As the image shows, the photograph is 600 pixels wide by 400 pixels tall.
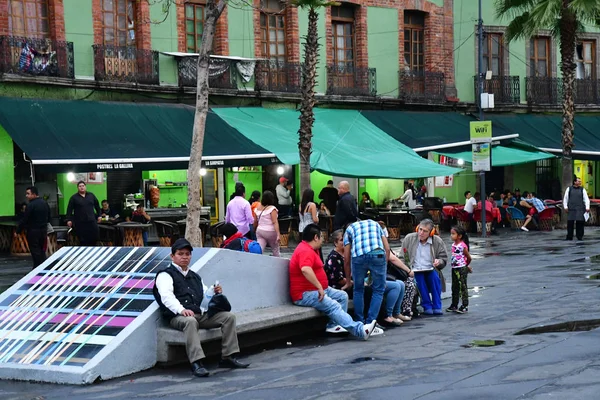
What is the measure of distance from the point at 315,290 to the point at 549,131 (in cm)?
2507

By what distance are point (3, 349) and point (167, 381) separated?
6.87 ft

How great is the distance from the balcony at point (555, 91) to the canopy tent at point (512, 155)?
4045 mm

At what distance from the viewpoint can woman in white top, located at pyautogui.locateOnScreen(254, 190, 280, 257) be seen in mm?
16266

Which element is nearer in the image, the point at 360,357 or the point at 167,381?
the point at 167,381

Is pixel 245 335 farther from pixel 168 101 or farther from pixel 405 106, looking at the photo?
pixel 405 106

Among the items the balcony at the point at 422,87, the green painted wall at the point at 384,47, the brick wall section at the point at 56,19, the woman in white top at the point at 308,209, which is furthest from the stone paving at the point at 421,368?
the balcony at the point at 422,87

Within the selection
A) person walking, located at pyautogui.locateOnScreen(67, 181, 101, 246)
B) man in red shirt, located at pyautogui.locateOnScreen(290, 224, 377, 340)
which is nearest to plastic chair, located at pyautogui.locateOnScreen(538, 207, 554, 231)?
person walking, located at pyautogui.locateOnScreen(67, 181, 101, 246)

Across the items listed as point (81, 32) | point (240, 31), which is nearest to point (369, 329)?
point (81, 32)

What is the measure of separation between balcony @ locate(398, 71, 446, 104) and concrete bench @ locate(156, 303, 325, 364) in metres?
21.2

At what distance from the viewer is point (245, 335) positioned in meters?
11.1

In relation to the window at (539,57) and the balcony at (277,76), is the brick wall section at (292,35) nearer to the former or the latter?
the balcony at (277,76)

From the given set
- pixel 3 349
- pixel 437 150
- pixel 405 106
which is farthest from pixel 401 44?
pixel 3 349

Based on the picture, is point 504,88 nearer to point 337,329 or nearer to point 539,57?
point 539,57

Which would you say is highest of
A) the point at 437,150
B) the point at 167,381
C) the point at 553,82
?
the point at 553,82
